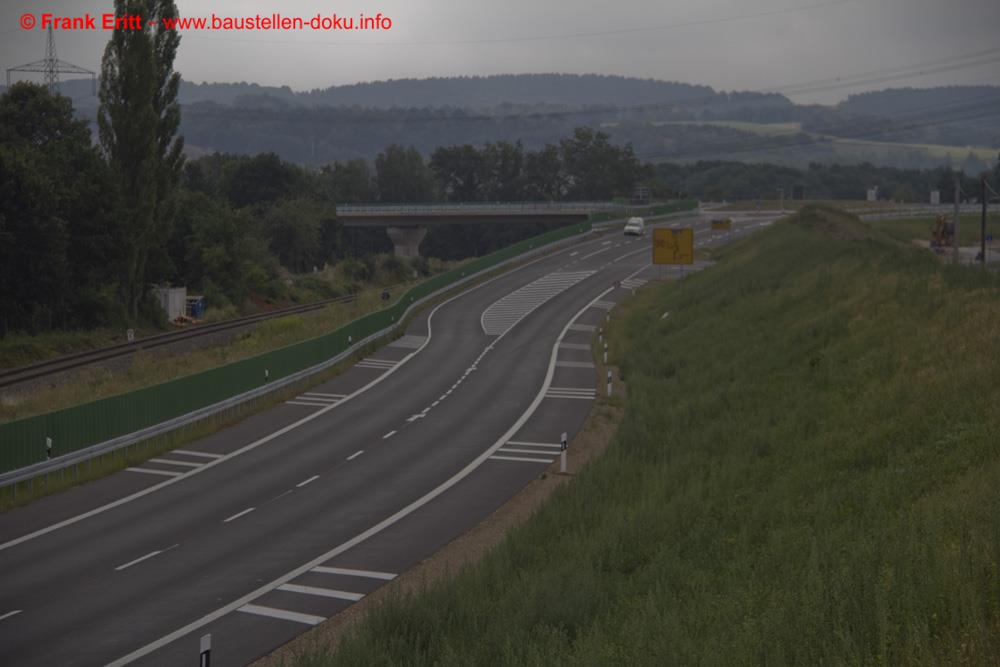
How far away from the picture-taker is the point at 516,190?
169500mm

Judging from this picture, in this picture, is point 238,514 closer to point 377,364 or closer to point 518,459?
point 518,459

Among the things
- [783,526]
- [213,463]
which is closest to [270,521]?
[213,463]

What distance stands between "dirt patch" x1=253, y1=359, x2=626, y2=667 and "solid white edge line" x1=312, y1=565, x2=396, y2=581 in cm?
23

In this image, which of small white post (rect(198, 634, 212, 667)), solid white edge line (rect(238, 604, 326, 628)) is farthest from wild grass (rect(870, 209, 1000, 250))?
small white post (rect(198, 634, 212, 667))

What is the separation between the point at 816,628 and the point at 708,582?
140 inches

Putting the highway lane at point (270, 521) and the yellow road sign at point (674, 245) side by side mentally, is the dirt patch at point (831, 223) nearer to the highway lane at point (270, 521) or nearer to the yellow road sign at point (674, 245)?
the yellow road sign at point (674, 245)

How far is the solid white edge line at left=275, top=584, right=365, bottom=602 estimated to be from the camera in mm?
18703

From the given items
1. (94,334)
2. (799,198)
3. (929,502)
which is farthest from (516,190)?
(929,502)

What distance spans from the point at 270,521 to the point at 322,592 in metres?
4.77

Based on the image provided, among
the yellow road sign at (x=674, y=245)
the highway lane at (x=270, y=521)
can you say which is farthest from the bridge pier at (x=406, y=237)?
the highway lane at (x=270, y=521)

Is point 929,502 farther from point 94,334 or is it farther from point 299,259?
point 299,259

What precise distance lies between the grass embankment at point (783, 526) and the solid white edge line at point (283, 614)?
258cm

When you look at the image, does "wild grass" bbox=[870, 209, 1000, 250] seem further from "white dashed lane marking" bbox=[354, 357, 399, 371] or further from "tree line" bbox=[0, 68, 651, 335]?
"white dashed lane marking" bbox=[354, 357, 399, 371]

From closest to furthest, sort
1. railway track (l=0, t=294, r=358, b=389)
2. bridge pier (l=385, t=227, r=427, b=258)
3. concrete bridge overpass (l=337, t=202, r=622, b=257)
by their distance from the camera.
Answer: railway track (l=0, t=294, r=358, b=389) → concrete bridge overpass (l=337, t=202, r=622, b=257) → bridge pier (l=385, t=227, r=427, b=258)
